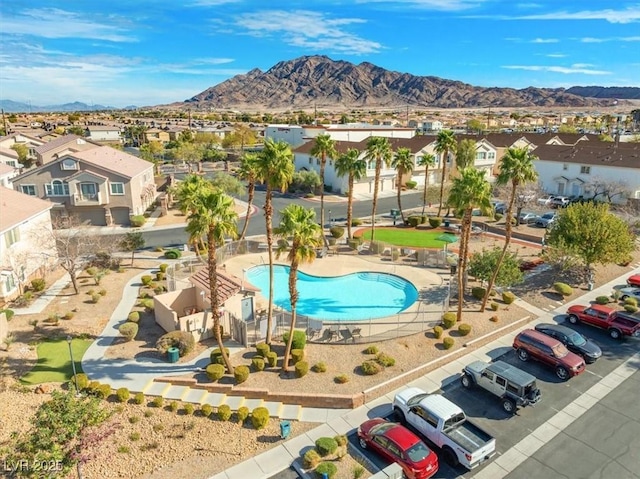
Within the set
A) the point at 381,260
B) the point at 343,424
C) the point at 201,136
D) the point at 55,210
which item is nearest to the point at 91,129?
the point at 201,136

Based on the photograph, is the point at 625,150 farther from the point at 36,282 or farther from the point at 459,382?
the point at 36,282

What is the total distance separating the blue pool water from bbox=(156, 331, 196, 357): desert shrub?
10.3 meters

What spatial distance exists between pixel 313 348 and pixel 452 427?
35.1ft

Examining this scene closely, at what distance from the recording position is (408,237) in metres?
54.5

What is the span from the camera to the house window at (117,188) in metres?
54.8

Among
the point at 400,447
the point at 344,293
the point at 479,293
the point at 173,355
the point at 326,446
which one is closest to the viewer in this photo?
the point at 400,447

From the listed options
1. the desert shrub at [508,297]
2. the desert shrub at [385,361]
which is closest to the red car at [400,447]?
the desert shrub at [385,361]

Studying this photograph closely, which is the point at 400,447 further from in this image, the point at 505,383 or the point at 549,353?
the point at 549,353

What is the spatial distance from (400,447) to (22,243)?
111 ft

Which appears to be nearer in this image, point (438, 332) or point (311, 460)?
point (311, 460)

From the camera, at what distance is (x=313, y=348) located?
28688mm

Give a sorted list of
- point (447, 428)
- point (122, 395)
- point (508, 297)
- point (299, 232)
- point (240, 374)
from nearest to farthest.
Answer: point (447, 428)
point (122, 395)
point (299, 232)
point (240, 374)
point (508, 297)

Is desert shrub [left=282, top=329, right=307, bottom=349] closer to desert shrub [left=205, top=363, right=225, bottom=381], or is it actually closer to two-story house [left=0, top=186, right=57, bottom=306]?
desert shrub [left=205, top=363, right=225, bottom=381]

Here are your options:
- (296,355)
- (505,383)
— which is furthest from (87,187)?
(505,383)
